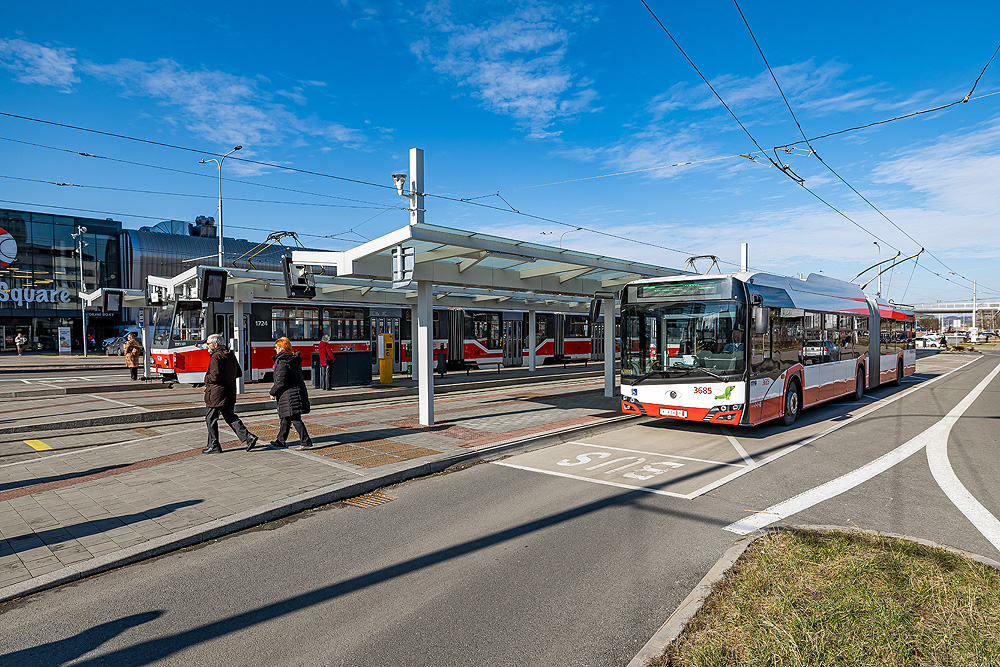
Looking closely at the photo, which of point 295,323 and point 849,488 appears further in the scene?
point 295,323

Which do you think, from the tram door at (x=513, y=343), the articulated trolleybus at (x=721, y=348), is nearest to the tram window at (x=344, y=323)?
the tram door at (x=513, y=343)

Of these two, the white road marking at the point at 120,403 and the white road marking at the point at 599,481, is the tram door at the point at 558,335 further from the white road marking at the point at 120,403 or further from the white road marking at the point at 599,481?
the white road marking at the point at 599,481

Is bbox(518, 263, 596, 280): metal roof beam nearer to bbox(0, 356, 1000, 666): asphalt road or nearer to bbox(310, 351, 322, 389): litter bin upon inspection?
bbox(0, 356, 1000, 666): asphalt road

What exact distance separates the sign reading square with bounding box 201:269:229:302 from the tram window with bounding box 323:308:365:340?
803 cm

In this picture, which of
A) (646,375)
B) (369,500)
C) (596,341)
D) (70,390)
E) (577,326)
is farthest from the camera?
(596,341)

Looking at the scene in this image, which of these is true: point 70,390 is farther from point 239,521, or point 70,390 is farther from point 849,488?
point 849,488

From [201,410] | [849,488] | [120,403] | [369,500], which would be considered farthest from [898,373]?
[120,403]

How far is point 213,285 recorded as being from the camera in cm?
1251

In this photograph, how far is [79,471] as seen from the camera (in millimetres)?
7945

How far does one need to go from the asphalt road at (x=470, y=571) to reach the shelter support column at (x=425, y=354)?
3176 millimetres

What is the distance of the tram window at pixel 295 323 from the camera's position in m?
19.4

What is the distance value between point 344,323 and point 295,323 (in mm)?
1894

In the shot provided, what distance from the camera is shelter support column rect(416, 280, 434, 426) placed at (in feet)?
36.6

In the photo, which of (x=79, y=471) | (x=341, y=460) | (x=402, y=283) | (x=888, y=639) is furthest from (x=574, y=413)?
(x=888, y=639)
